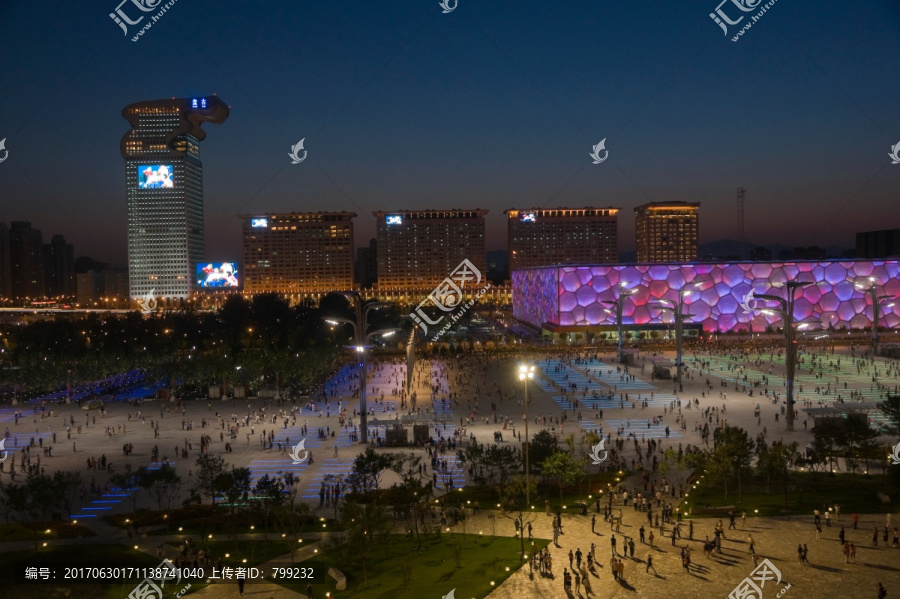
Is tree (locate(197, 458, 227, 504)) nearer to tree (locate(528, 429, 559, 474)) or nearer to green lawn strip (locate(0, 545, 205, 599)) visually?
green lawn strip (locate(0, 545, 205, 599))

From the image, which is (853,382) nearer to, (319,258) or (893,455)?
(893,455)

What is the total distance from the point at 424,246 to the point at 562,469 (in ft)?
414

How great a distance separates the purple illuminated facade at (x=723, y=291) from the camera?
6431 cm

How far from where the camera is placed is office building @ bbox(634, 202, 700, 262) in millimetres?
156875

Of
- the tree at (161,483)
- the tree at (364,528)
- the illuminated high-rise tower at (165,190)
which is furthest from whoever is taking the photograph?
the illuminated high-rise tower at (165,190)

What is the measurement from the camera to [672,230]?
15875 cm

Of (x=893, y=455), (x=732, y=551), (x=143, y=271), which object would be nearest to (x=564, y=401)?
(x=893, y=455)

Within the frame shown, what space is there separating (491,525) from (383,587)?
4.09 m

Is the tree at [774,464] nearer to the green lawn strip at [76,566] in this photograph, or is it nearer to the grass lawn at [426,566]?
the grass lawn at [426,566]

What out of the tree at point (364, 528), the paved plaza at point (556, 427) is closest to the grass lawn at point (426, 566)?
the tree at point (364, 528)

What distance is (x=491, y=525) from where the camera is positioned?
16.7 metres

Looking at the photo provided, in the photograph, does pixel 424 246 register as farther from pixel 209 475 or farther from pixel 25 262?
pixel 209 475

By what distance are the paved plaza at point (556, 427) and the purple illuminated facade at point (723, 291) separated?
1418 cm

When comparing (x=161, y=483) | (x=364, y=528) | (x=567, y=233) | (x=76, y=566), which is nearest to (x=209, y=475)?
(x=161, y=483)
